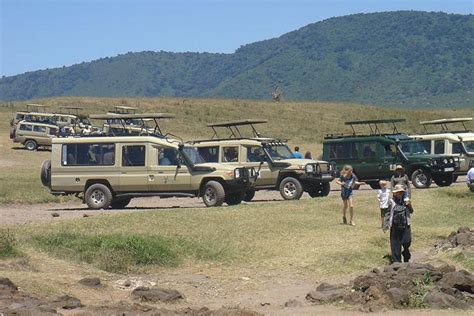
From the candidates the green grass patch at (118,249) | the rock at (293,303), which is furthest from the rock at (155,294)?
the green grass patch at (118,249)

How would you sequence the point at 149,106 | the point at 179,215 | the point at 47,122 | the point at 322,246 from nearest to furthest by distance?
1. the point at 322,246
2. the point at 179,215
3. the point at 47,122
4. the point at 149,106

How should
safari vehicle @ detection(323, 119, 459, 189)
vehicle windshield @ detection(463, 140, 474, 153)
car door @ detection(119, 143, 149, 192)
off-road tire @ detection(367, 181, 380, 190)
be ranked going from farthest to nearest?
vehicle windshield @ detection(463, 140, 474, 153)
off-road tire @ detection(367, 181, 380, 190)
safari vehicle @ detection(323, 119, 459, 189)
car door @ detection(119, 143, 149, 192)

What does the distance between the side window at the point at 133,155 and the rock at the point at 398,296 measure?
42.4 feet

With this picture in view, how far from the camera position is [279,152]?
30.5 metres

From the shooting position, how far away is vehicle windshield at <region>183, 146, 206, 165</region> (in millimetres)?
27438

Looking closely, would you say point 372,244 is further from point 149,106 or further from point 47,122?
point 149,106

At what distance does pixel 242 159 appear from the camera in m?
29.9

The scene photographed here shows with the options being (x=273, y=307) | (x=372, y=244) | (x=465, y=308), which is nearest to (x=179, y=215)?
(x=372, y=244)

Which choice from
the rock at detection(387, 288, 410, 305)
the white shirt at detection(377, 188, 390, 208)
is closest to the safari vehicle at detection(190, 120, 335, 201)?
the white shirt at detection(377, 188, 390, 208)

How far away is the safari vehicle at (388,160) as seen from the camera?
1342 inches

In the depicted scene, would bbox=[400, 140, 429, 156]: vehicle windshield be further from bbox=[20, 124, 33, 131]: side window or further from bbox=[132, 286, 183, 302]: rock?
bbox=[20, 124, 33, 131]: side window

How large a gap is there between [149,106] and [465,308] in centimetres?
6131

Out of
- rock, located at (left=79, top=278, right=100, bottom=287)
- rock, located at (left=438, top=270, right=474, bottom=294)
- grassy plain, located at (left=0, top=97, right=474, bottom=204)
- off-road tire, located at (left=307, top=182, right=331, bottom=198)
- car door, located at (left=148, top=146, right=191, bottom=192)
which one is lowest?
rock, located at (left=79, top=278, right=100, bottom=287)

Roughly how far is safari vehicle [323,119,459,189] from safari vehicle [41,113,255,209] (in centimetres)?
729
